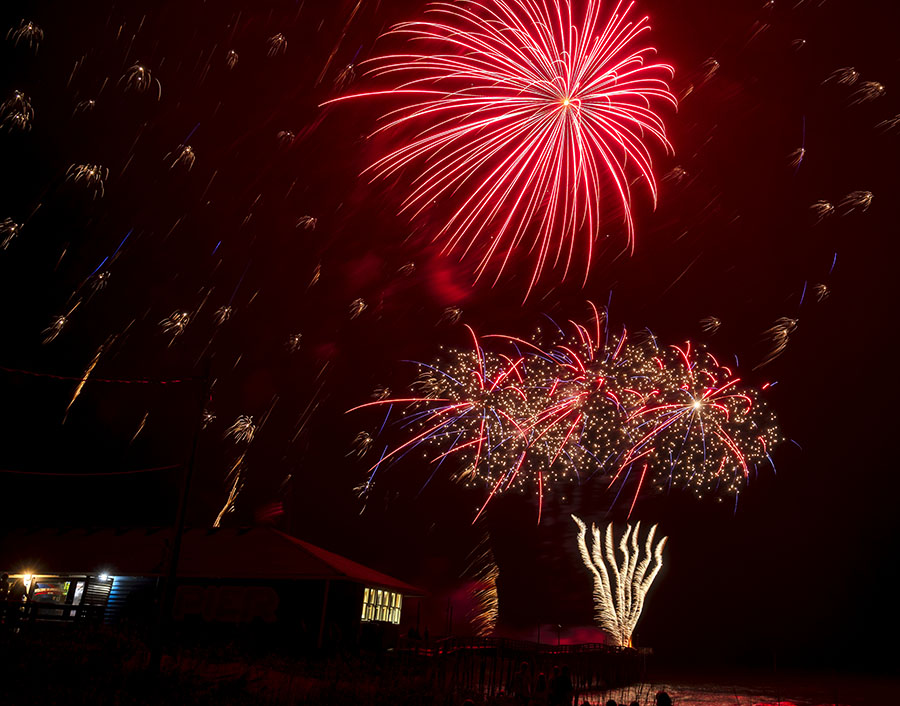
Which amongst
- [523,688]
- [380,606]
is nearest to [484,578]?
[380,606]

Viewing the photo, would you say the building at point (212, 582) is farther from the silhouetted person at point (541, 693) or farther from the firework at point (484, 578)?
the firework at point (484, 578)

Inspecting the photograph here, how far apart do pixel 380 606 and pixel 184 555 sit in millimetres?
8358

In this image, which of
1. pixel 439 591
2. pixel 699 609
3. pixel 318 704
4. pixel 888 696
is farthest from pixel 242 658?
pixel 699 609

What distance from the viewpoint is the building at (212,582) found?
2492 centimetres

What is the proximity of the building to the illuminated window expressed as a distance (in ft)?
→ 0.34

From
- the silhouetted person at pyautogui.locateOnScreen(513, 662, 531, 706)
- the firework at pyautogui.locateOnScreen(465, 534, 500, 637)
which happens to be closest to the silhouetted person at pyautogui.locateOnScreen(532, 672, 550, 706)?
the silhouetted person at pyautogui.locateOnScreen(513, 662, 531, 706)

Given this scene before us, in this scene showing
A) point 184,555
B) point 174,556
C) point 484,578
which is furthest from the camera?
point 484,578

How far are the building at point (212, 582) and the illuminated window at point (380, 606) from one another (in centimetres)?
10

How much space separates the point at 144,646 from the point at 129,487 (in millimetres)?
33051

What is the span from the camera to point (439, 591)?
63.2 metres

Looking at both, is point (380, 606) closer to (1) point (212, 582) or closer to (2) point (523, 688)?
(1) point (212, 582)

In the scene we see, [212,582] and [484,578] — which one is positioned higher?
[484,578]

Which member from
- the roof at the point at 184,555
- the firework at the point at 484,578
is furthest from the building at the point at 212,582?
the firework at the point at 484,578

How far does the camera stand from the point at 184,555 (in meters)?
26.4
